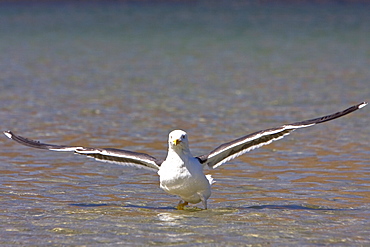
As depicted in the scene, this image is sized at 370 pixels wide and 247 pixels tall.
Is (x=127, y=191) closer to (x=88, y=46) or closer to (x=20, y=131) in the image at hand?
(x=20, y=131)

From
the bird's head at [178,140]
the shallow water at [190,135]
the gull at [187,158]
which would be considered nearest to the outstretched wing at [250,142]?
the gull at [187,158]

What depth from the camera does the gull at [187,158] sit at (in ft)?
33.0

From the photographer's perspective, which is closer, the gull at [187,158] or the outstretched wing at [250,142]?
the gull at [187,158]

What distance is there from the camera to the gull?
1007cm

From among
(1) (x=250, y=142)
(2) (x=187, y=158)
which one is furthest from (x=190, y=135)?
(2) (x=187, y=158)

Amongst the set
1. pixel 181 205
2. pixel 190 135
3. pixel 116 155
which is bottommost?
pixel 181 205

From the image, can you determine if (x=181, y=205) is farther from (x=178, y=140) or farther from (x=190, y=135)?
(x=190, y=135)

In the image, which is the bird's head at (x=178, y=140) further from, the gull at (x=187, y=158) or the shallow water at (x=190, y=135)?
the shallow water at (x=190, y=135)

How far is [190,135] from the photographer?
15797mm

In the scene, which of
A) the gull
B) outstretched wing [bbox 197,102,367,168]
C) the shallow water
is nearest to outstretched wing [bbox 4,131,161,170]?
the gull

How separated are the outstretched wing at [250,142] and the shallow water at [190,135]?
2.13 feet

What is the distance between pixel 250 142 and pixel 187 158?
3.28 feet

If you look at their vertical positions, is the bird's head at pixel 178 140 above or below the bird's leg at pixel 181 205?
above

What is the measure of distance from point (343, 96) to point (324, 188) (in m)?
9.54
